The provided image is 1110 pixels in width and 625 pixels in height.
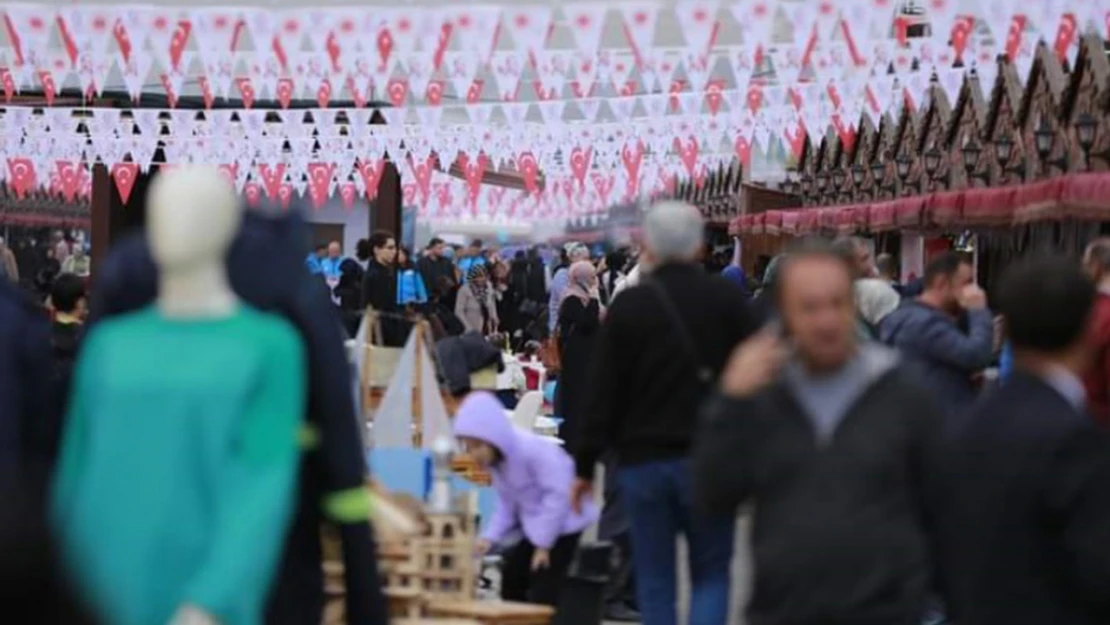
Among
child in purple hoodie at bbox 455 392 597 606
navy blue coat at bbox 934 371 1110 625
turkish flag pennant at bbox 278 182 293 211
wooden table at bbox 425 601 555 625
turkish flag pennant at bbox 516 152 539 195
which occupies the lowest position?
wooden table at bbox 425 601 555 625

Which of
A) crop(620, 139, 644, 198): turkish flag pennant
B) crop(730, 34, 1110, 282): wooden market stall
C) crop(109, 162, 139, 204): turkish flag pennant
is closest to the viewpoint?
crop(730, 34, 1110, 282): wooden market stall

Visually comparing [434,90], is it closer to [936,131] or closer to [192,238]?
[936,131]

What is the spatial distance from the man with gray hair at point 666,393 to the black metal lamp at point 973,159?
50.1 feet

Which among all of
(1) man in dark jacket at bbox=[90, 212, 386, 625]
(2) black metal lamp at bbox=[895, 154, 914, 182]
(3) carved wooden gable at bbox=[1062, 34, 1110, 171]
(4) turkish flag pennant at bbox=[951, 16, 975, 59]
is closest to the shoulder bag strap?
(1) man in dark jacket at bbox=[90, 212, 386, 625]

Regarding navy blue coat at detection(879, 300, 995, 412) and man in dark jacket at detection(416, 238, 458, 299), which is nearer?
navy blue coat at detection(879, 300, 995, 412)

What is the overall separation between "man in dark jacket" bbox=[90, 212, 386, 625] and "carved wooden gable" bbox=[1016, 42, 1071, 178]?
13558mm

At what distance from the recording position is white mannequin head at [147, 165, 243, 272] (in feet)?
15.7

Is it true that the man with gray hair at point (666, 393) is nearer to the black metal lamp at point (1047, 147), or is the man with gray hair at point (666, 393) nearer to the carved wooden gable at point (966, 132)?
the black metal lamp at point (1047, 147)

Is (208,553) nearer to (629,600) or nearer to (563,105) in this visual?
(629,600)

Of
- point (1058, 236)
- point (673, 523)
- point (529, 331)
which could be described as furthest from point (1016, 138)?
point (673, 523)

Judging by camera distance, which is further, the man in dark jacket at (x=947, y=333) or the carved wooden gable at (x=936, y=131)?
the carved wooden gable at (x=936, y=131)

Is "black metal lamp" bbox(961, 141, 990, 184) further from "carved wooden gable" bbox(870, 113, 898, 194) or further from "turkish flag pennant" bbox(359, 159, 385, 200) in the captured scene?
"turkish flag pennant" bbox(359, 159, 385, 200)

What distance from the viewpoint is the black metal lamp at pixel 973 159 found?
22.4 meters

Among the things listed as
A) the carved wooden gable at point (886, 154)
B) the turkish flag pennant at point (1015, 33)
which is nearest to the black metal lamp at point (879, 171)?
the carved wooden gable at point (886, 154)
